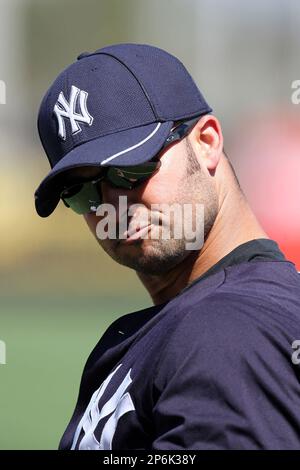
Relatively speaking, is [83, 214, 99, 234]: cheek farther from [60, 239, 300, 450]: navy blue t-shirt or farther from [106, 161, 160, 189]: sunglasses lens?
[60, 239, 300, 450]: navy blue t-shirt

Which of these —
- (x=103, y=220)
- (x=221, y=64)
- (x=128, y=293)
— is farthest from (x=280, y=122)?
(x=103, y=220)

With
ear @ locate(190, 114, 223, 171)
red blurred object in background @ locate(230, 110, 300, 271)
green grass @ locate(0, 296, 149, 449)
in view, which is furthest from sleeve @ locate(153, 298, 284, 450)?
red blurred object in background @ locate(230, 110, 300, 271)

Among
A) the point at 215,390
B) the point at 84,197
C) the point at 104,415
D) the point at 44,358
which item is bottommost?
the point at 44,358

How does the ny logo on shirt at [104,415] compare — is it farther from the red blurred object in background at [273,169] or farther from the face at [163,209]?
the red blurred object in background at [273,169]

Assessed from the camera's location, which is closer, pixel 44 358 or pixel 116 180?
pixel 116 180

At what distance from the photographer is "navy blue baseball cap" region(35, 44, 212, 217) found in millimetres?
1603

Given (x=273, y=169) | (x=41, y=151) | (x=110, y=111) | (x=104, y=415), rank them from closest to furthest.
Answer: (x=104, y=415) < (x=110, y=111) < (x=273, y=169) < (x=41, y=151)

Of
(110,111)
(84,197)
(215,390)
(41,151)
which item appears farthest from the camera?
(41,151)

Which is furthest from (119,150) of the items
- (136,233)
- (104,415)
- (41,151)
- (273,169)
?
(41,151)

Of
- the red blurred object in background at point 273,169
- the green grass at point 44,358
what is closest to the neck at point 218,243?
the green grass at point 44,358

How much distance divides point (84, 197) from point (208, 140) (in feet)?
0.92

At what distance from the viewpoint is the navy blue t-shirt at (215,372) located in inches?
49.3

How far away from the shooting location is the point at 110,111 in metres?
1.63

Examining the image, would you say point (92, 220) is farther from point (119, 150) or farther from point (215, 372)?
point (215, 372)
